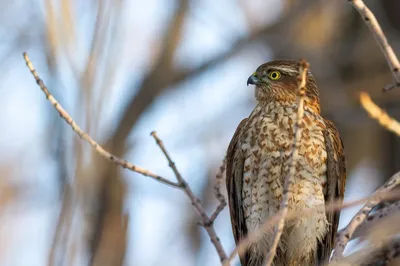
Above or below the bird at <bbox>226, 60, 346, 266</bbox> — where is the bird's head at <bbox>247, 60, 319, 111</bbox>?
above

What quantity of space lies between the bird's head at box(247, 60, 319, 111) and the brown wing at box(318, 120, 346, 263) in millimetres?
475

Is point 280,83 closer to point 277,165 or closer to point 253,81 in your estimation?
point 253,81

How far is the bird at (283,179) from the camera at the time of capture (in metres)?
Result: 6.00

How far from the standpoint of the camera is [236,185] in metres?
6.37

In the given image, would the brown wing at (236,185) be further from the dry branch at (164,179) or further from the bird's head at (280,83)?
the dry branch at (164,179)

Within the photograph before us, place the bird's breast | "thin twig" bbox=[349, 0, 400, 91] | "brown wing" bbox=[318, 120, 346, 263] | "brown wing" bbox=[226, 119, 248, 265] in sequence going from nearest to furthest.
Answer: "thin twig" bbox=[349, 0, 400, 91] < the bird's breast < "brown wing" bbox=[318, 120, 346, 263] < "brown wing" bbox=[226, 119, 248, 265]

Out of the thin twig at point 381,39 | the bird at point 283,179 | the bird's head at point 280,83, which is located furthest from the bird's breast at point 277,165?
the thin twig at point 381,39

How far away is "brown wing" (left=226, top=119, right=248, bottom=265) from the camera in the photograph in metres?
6.30

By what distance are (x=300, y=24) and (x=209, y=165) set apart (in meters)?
2.94

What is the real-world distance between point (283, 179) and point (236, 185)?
50cm

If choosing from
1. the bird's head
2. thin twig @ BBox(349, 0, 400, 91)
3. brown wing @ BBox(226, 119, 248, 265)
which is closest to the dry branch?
thin twig @ BBox(349, 0, 400, 91)

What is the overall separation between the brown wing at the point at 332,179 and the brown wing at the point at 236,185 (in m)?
0.62

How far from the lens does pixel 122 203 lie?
22.9ft

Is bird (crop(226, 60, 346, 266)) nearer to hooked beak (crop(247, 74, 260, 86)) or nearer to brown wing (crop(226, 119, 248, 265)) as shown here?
brown wing (crop(226, 119, 248, 265))
